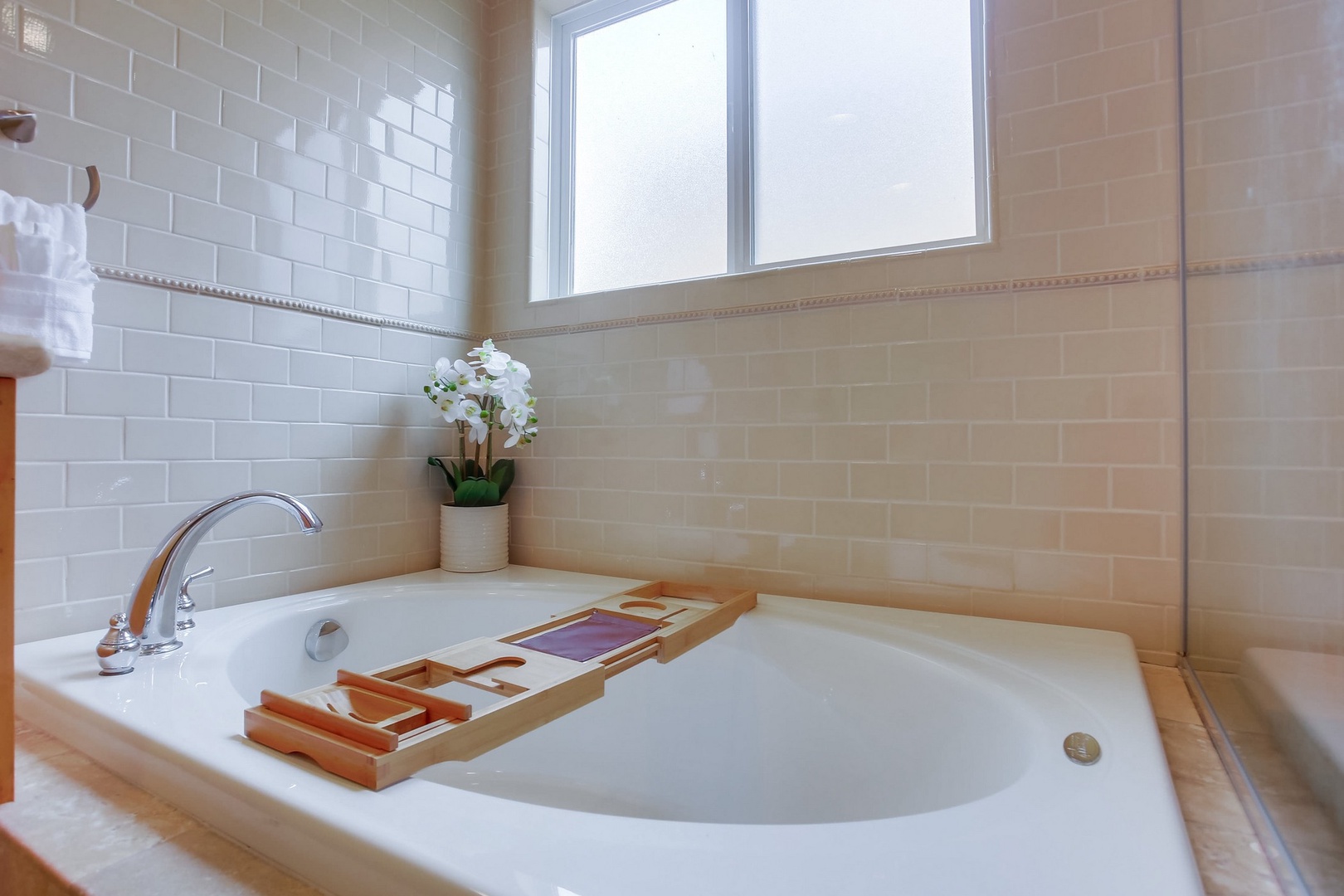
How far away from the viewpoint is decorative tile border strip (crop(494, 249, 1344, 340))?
99cm

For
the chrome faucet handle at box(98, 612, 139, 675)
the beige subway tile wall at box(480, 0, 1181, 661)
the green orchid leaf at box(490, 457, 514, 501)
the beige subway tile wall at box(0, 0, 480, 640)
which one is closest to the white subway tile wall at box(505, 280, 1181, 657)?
the beige subway tile wall at box(480, 0, 1181, 661)

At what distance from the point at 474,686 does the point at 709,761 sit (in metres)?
0.62

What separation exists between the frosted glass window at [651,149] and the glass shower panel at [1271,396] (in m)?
1.10

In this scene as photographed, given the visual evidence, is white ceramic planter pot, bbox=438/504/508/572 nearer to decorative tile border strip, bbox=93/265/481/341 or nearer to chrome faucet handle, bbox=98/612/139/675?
decorative tile border strip, bbox=93/265/481/341

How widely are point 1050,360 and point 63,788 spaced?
1727 millimetres

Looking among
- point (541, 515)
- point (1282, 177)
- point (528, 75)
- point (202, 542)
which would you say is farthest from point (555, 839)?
point (528, 75)

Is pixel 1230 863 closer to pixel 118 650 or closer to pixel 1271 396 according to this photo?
pixel 1271 396

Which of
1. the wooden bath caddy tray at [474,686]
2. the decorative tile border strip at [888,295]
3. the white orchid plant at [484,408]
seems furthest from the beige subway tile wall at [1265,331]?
the white orchid plant at [484,408]

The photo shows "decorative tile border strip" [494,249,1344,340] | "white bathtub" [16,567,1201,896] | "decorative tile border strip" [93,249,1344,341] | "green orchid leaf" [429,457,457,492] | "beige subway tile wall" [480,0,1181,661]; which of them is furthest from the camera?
"green orchid leaf" [429,457,457,492]

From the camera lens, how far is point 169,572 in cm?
113

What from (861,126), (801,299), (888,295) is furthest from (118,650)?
(861,126)

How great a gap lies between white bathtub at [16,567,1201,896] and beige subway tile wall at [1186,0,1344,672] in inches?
8.9

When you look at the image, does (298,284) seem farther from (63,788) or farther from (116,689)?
(63,788)

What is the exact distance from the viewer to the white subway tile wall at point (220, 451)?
1269 millimetres
